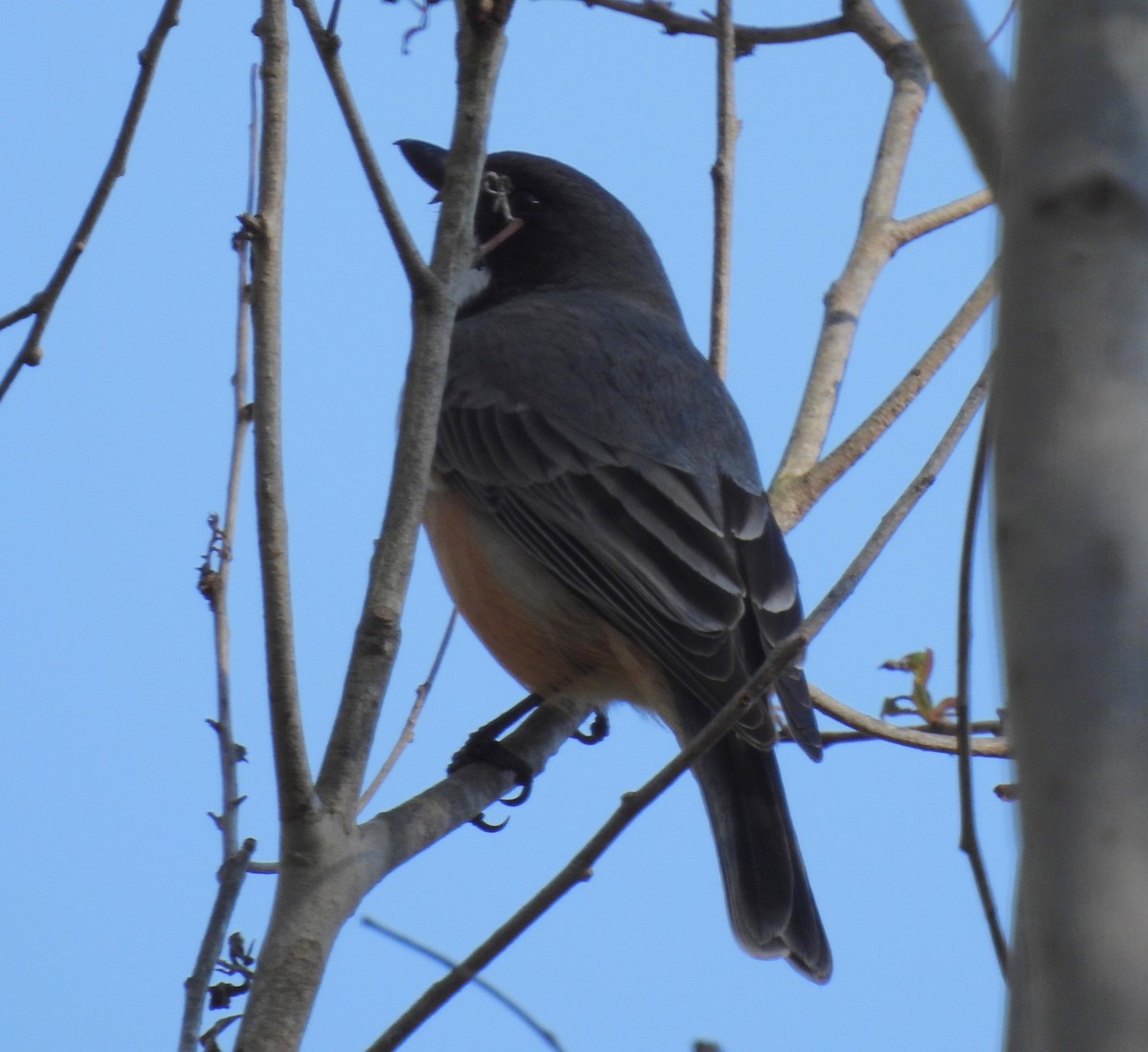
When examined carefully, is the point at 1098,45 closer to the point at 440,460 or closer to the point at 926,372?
the point at 926,372

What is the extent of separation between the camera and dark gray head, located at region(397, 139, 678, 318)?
265 inches

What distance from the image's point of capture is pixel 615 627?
5.04 m

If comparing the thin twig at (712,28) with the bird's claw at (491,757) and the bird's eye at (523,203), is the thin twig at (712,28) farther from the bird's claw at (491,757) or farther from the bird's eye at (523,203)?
the bird's claw at (491,757)

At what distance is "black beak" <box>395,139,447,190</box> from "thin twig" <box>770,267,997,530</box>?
213cm

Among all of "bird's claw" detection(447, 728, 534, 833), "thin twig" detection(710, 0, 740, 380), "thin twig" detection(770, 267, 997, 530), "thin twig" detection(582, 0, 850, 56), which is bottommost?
"bird's claw" detection(447, 728, 534, 833)

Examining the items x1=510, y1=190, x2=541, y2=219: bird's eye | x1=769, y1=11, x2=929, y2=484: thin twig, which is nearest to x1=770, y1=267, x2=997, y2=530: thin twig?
x1=769, y1=11, x2=929, y2=484: thin twig

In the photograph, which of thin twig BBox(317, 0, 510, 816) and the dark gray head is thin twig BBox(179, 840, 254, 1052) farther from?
the dark gray head

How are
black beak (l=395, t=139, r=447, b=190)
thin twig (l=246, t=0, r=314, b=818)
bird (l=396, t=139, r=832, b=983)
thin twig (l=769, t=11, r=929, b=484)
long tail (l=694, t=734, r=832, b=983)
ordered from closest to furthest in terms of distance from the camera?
thin twig (l=246, t=0, r=314, b=818)
long tail (l=694, t=734, r=832, b=983)
bird (l=396, t=139, r=832, b=983)
thin twig (l=769, t=11, r=929, b=484)
black beak (l=395, t=139, r=447, b=190)

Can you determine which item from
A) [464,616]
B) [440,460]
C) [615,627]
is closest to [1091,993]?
[615,627]

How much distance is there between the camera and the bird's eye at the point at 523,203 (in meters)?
6.82

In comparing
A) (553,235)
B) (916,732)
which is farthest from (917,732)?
(553,235)

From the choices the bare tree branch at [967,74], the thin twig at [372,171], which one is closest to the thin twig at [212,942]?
the thin twig at [372,171]

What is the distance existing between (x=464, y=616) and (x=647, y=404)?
1.02m

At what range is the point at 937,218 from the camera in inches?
226
